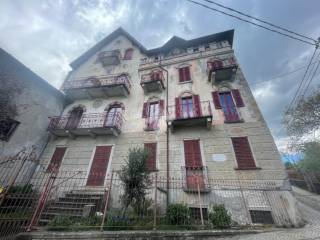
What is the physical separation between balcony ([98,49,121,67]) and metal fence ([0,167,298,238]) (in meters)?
12.8

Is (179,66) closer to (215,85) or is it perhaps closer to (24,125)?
(215,85)

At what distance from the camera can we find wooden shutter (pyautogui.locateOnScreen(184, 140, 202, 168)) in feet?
31.1

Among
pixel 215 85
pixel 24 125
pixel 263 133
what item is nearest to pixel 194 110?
pixel 215 85

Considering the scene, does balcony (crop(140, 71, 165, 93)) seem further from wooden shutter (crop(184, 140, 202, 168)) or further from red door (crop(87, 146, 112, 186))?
red door (crop(87, 146, 112, 186))

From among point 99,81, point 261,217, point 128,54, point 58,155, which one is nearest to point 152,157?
point 261,217

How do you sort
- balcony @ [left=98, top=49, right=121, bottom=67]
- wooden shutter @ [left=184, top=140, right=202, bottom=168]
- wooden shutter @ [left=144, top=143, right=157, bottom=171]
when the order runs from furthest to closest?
balcony @ [left=98, top=49, right=121, bottom=67] < wooden shutter @ [left=144, top=143, right=157, bottom=171] < wooden shutter @ [left=184, top=140, right=202, bottom=168]

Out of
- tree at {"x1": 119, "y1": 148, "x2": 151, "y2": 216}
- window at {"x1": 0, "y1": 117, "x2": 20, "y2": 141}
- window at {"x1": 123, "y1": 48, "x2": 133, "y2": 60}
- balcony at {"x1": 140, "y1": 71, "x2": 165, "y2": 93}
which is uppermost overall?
window at {"x1": 123, "y1": 48, "x2": 133, "y2": 60}

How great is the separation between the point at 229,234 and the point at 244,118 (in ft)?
23.4

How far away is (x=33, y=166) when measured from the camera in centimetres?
1164

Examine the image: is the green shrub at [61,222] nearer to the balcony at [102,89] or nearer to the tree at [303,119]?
the balcony at [102,89]

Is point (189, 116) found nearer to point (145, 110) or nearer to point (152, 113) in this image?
point (152, 113)

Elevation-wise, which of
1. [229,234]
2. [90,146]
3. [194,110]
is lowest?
[229,234]

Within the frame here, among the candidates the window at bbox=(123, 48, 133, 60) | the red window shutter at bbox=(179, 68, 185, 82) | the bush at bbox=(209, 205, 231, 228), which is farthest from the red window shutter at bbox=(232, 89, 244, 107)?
the window at bbox=(123, 48, 133, 60)

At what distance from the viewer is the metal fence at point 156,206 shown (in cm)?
618
